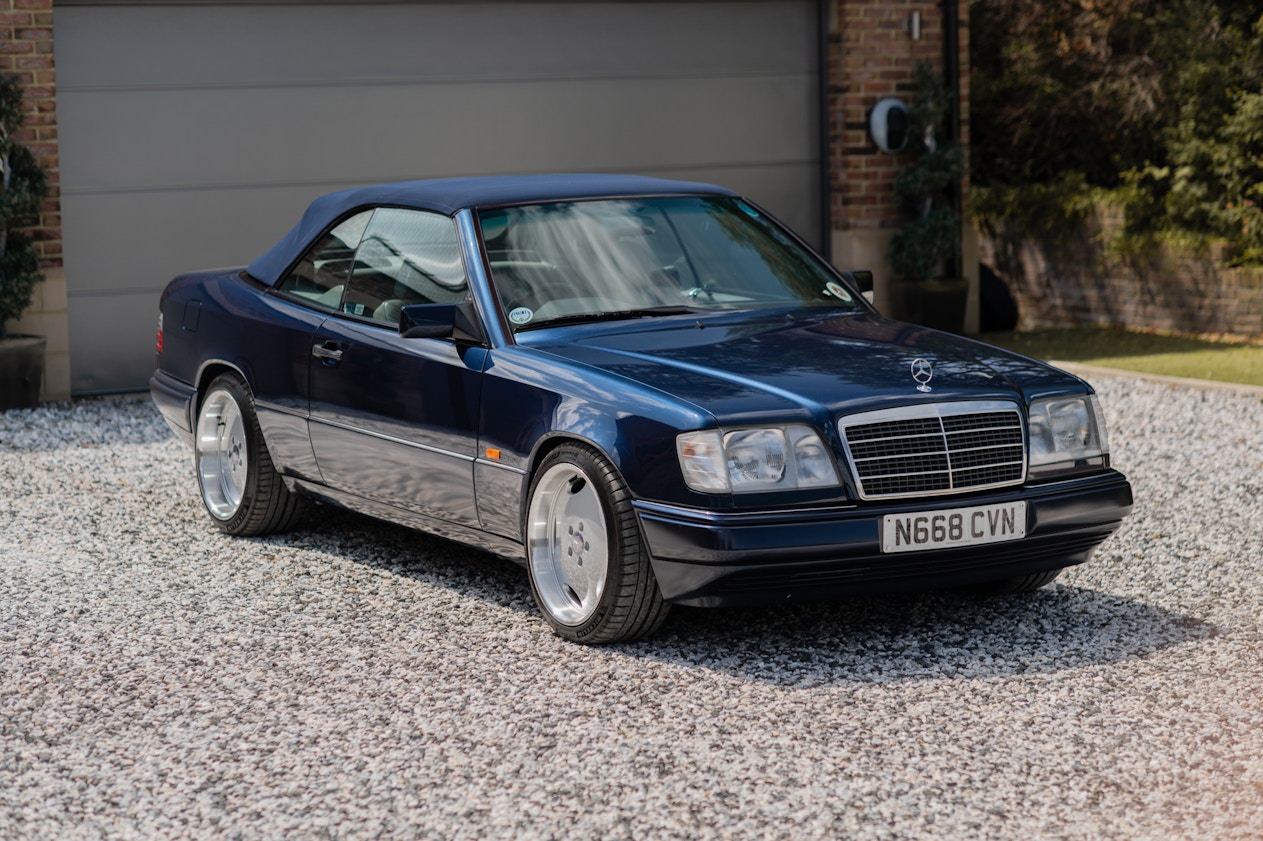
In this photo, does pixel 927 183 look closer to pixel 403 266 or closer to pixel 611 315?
pixel 403 266

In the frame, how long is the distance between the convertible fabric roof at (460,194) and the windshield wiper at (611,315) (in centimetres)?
59

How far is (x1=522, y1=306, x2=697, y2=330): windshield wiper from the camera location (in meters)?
6.04

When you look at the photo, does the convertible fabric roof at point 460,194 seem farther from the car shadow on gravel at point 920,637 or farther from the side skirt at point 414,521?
the car shadow on gravel at point 920,637

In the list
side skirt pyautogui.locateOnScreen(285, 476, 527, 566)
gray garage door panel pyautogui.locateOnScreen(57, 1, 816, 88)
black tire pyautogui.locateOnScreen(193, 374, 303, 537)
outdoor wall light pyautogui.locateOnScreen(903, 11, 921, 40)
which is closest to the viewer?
side skirt pyautogui.locateOnScreen(285, 476, 527, 566)

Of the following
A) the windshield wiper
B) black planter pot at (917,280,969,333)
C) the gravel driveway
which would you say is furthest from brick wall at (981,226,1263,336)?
the windshield wiper

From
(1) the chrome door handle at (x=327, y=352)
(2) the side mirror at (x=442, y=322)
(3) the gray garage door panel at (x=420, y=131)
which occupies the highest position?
(3) the gray garage door panel at (x=420, y=131)

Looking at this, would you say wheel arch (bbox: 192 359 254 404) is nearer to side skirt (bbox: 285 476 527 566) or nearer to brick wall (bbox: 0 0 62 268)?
side skirt (bbox: 285 476 527 566)

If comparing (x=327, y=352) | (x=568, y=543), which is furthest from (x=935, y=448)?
(x=327, y=352)

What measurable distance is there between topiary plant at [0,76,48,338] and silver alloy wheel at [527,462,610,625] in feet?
21.8

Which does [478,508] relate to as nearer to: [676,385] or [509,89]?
Result: [676,385]

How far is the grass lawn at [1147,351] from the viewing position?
12.4 metres

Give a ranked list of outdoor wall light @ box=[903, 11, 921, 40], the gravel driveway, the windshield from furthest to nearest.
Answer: outdoor wall light @ box=[903, 11, 921, 40]
the windshield
the gravel driveway

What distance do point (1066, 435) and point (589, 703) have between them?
1.82 meters

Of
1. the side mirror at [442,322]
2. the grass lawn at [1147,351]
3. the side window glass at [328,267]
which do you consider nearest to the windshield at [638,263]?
the side mirror at [442,322]
